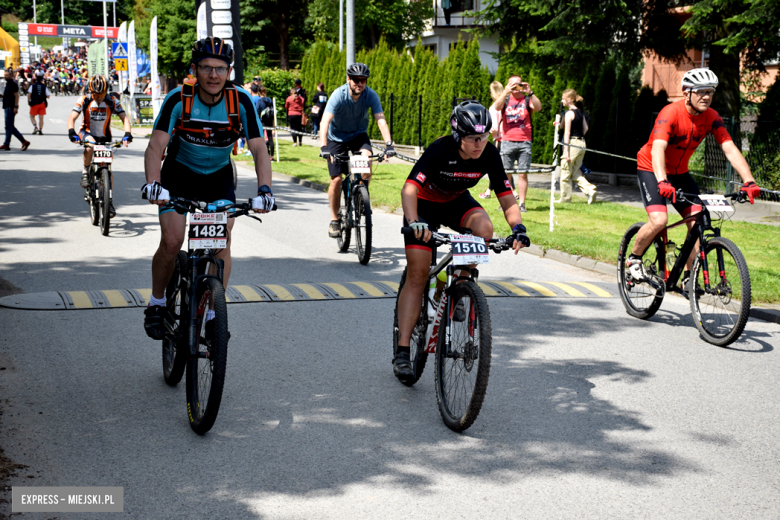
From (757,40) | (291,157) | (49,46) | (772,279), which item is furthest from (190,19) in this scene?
(49,46)

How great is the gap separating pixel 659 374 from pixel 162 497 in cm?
367

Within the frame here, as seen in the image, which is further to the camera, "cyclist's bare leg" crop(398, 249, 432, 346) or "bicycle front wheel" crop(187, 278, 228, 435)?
"cyclist's bare leg" crop(398, 249, 432, 346)

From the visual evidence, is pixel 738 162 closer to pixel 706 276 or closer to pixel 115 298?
pixel 706 276

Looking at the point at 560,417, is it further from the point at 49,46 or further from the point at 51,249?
the point at 49,46

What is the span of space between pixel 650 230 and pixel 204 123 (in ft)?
13.4

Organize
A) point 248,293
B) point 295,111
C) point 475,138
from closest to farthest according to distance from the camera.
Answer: point 475,138
point 248,293
point 295,111

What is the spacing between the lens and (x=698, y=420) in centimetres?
521

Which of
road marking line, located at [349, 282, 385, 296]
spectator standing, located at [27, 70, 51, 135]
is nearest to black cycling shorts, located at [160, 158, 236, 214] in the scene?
road marking line, located at [349, 282, 385, 296]

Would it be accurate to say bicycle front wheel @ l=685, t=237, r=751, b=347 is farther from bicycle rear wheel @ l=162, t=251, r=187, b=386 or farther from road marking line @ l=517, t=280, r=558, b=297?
bicycle rear wheel @ l=162, t=251, r=187, b=386

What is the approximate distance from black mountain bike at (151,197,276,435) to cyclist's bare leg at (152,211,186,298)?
0.17m

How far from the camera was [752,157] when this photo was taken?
54.1 feet

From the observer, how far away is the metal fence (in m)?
16.0

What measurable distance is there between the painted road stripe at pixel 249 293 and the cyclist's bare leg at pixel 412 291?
Answer: 2.74 metres

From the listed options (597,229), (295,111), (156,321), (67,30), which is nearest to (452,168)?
(156,321)
